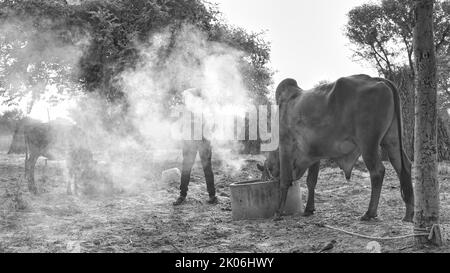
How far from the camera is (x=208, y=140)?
8789 millimetres

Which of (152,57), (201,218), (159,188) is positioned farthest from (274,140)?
(152,57)

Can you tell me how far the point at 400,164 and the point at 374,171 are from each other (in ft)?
1.24

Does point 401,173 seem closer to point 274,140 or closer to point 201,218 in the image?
point 274,140

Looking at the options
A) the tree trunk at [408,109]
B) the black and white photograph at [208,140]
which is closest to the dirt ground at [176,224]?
the black and white photograph at [208,140]

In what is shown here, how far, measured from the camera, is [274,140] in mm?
7641

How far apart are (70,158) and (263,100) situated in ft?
39.3

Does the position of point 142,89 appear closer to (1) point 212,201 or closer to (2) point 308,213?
(1) point 212,201

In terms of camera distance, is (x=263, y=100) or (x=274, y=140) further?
(x=263, y=100)

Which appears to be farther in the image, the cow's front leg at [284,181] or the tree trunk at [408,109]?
the tree trunk at [408,109]

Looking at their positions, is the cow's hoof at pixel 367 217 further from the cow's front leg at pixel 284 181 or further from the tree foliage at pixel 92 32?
the tree foliage at pixel 92 32

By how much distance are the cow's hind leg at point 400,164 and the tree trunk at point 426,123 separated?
61.4 inches

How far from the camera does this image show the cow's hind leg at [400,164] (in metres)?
6.01

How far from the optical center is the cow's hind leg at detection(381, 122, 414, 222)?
6.01 meters

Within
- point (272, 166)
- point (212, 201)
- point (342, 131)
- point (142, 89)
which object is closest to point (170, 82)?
point (142, 89)
